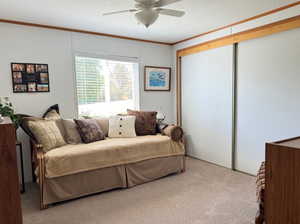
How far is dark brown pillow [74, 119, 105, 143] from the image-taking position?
9.91 feet

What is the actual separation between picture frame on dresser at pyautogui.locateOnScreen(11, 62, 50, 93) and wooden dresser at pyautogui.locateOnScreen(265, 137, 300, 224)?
315 centimetres

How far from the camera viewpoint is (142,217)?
2.18 metres

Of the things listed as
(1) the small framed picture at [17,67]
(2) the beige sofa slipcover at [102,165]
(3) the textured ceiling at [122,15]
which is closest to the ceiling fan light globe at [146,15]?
(3) the textured ceiling at [122,15]

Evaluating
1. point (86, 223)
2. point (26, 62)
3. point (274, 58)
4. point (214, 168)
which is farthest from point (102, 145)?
point (274, 58)

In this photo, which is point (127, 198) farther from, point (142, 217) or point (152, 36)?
point (152, 36)

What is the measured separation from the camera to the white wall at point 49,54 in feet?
9.90

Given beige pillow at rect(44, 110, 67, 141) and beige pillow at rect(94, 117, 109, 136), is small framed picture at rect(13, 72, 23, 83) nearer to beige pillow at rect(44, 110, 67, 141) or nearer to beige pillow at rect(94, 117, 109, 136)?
beige pillow at rect(44, 110, 67, 141)

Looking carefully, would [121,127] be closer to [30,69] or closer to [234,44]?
[30,69]

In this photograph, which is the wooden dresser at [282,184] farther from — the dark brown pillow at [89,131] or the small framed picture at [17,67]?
the small framed picture at [17,67]

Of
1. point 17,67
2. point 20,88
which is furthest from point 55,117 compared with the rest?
point 17,67

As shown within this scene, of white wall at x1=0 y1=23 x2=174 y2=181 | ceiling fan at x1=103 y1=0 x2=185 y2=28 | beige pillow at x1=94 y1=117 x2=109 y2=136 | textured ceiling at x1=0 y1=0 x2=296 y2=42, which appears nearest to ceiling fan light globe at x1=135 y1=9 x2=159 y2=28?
ceiling fan at x1=103 y1=0 x2=185 y2=28

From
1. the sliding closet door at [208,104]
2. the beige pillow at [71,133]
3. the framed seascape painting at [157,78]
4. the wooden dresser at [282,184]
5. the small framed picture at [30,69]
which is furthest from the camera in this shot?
the framed seascape painting at [157,78]

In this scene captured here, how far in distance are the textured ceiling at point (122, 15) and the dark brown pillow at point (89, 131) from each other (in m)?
1.43

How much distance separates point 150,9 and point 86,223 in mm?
2198
